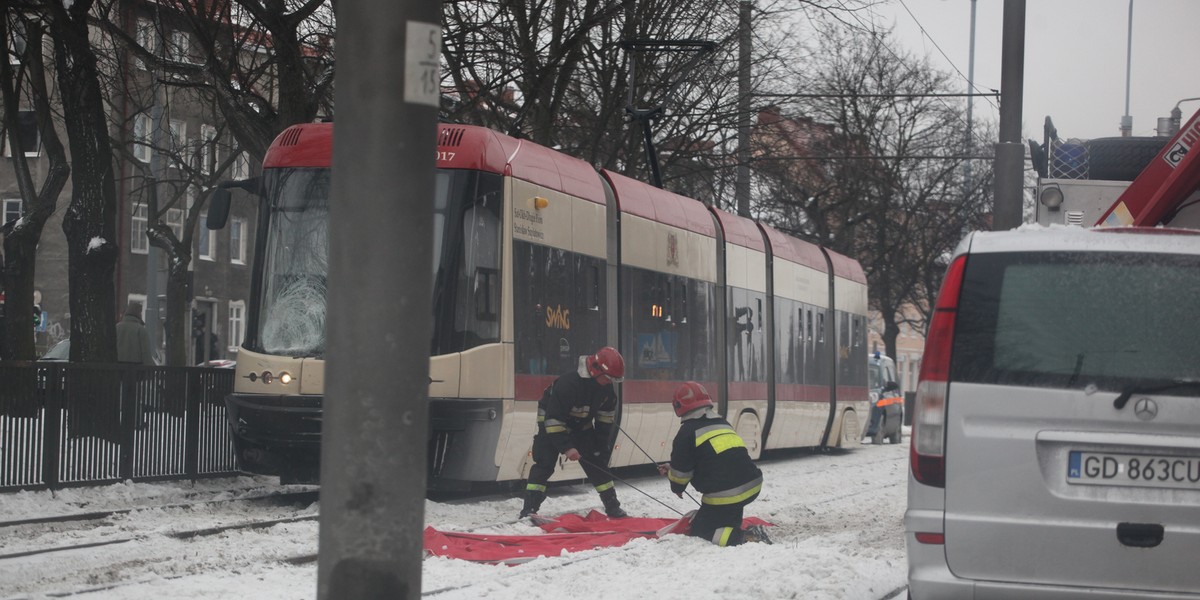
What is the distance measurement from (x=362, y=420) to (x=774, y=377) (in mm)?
18693

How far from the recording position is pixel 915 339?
99688mm

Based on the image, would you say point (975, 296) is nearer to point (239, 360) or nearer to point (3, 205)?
point (239, 360)

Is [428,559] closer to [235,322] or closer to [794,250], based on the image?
[794,250]

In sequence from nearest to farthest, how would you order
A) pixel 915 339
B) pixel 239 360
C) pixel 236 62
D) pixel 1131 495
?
pixel 1131 495 < pixel 239 360 < pixel 236 62 < pixel 915 339

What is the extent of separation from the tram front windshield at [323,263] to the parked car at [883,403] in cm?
2254

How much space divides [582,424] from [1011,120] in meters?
4.82

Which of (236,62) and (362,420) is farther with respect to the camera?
(236,62)

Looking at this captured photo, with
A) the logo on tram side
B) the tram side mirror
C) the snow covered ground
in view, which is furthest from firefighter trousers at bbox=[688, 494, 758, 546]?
the tram side mirror

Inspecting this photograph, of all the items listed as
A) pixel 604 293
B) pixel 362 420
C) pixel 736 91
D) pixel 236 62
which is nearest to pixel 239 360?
pixel 604 293

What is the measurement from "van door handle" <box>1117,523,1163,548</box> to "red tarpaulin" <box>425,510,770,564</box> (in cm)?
494

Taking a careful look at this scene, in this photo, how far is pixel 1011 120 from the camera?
47.0 ft

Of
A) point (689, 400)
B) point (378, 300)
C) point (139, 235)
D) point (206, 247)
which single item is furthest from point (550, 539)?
point (206, 247)

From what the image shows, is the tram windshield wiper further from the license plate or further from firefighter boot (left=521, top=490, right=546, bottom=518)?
firefighter boot (left=521, top=490, right=546, bottom=518)

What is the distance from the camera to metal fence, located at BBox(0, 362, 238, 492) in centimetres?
1330
